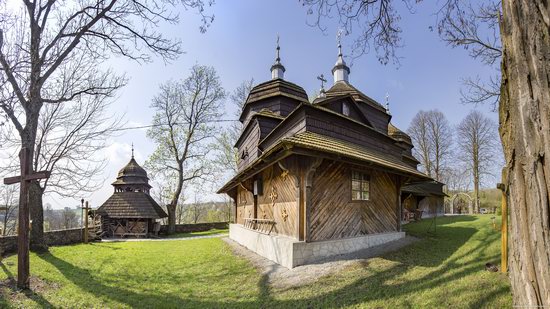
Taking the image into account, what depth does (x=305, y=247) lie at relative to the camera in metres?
8.16

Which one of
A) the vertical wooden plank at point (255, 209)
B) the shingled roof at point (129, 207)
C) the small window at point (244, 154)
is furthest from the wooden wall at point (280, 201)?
the shingled roof at point (129, 207)

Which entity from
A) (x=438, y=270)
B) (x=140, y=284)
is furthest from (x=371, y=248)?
(x=140, y=284)

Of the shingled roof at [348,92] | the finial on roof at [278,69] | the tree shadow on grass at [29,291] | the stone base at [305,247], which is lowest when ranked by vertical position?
the tree shadow on grass at [29,291]

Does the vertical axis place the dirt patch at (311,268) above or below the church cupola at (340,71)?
below

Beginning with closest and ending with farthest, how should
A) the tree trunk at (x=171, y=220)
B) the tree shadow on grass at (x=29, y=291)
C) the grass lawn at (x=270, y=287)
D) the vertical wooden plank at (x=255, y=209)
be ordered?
the grass lawn at (x=270, y=287)
the tree shadow on grass at (x=29, y=291)
the vertical wooden plank at (x=255, y=209)
the tree trunk at (x=171, y=220)

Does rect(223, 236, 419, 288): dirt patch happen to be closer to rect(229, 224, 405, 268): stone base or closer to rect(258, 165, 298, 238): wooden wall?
rect(229, 224, 405, 268): stone base

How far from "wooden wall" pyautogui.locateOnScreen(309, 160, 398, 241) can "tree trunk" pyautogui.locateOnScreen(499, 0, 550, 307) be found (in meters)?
6.50

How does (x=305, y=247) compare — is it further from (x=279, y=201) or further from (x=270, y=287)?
(x=279, y=201)

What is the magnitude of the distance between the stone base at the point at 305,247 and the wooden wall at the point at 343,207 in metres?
0.23

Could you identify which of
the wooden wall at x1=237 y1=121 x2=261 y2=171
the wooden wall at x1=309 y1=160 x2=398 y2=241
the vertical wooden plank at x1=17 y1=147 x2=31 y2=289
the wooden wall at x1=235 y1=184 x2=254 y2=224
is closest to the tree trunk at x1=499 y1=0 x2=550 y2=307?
the wooden wall at x1=309 y1=160 x2=398 y2=241

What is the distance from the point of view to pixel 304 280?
6.80m

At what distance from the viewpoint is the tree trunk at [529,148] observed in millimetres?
1956

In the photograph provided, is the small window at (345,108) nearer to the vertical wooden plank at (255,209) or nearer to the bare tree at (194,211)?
the vertical wooden plank at (255,209)

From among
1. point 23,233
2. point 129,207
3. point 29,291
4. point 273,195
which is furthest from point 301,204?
point 129,207
